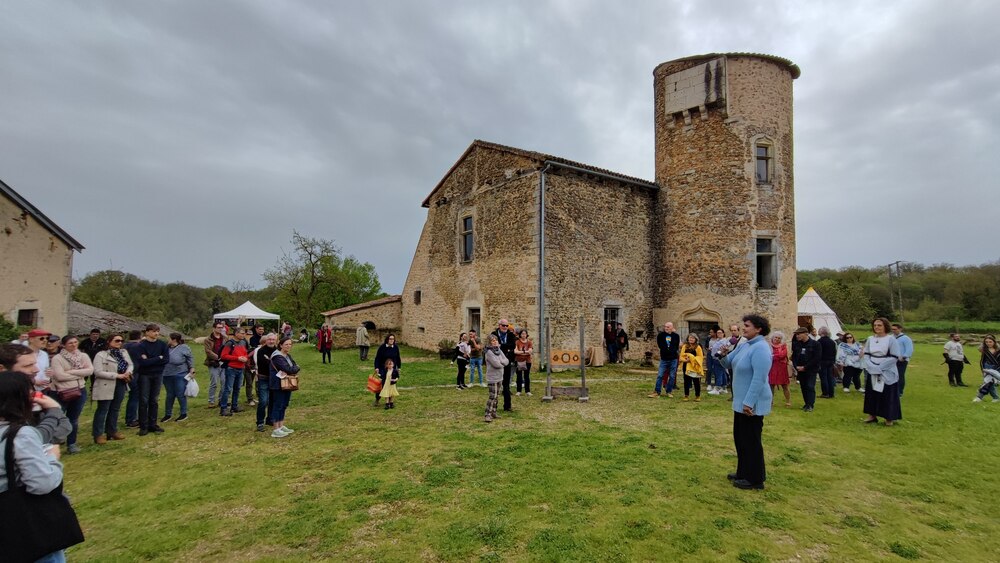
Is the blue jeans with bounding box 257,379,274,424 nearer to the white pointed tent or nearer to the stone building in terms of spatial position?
the stone building

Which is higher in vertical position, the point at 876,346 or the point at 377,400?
the point at 876,346

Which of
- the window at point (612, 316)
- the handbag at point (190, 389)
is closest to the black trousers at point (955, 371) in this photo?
the window at point (612, 316)

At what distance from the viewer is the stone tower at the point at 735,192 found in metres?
14.7

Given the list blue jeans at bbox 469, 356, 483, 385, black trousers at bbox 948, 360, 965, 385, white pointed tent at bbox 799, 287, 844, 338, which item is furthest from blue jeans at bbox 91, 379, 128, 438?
white pointed tent at bbox 799, 287, 844, 338

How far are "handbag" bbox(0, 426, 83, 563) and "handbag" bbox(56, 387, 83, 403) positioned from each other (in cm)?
477

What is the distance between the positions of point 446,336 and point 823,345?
1287 cm

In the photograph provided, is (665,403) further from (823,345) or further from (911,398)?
(911,398)

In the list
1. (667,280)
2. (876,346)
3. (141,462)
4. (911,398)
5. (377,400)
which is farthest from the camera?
(667,280)

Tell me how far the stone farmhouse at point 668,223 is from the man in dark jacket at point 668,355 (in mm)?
4369

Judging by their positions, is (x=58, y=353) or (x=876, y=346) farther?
(x=876, y=346)

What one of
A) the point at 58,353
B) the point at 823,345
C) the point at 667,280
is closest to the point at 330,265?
the point at 667,280

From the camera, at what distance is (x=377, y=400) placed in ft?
30.3

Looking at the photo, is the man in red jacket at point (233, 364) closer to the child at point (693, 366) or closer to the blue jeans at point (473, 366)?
the blue jeans at point (473, 366)

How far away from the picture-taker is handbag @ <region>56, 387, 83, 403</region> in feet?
19.5
